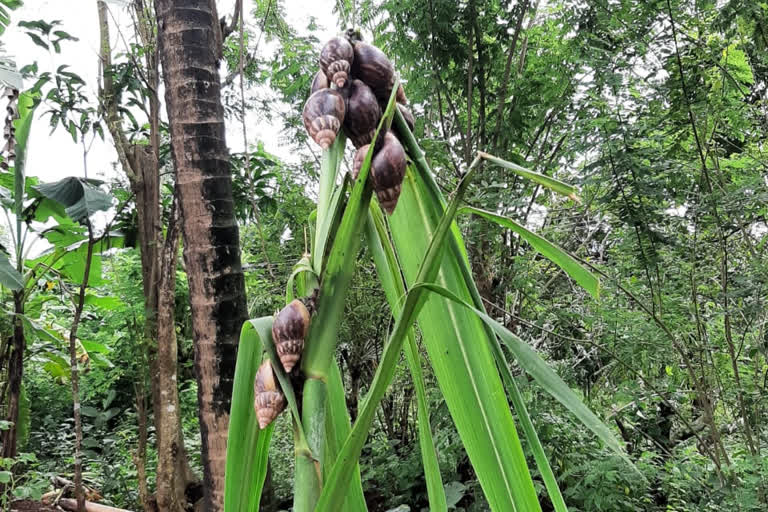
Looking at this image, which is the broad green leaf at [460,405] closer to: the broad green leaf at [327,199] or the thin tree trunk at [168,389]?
the broad green leaf at [327,199]

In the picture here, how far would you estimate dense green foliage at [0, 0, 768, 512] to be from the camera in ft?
4.56

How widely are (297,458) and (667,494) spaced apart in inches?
80.3

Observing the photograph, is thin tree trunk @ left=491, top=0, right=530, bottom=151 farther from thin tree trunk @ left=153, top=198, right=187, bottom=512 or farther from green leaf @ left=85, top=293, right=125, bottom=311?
green leaf @ left=85, top=293, right=125, bottom=311

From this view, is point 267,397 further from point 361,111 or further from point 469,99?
point 469,99

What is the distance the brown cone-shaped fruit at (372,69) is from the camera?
0.89ft

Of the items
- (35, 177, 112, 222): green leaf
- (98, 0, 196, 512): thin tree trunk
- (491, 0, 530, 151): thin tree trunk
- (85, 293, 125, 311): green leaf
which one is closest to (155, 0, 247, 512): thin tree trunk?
(98, 0, 196, 512): thin tree trunk

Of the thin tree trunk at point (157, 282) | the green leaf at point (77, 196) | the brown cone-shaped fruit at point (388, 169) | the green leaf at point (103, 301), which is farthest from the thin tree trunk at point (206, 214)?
the green leaf at point (103, 301)

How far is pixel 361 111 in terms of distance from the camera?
263 millimetres

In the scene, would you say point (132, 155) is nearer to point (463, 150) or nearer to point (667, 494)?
point (463, 150)

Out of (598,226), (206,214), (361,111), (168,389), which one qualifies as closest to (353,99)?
(361,111)

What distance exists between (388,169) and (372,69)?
69mm

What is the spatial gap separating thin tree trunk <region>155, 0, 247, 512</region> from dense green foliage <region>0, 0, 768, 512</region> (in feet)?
1.32

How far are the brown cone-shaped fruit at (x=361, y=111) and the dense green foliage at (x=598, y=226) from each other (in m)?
0.87

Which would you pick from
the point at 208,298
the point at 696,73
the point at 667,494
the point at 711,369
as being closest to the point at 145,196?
the point at 208,298
